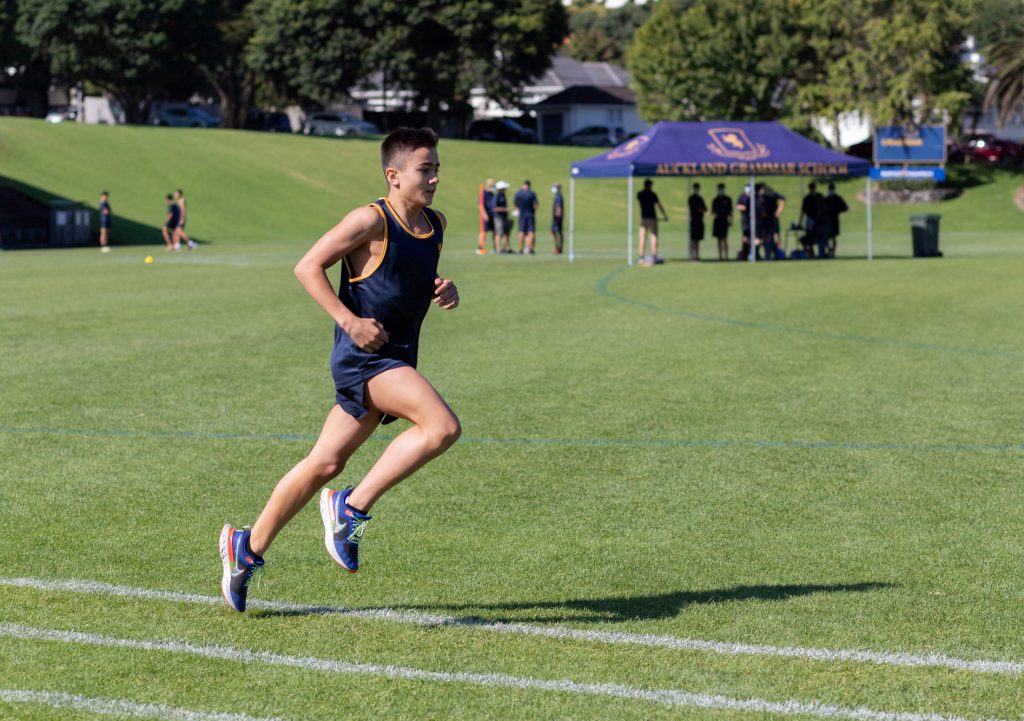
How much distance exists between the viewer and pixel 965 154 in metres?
69.4

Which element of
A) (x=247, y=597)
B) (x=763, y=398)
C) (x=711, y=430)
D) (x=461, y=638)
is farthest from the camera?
(x=763, y=398)

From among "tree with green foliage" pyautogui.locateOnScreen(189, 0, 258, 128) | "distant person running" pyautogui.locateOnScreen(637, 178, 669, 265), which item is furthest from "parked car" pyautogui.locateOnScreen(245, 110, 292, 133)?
"distant person running" pyautogui.locateOnScreen(637, 178, 669, 265)

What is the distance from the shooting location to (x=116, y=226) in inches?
1794

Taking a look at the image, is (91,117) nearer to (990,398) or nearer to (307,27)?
(307,27)

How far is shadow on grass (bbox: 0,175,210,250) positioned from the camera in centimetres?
4359

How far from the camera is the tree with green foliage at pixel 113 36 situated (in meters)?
71.4

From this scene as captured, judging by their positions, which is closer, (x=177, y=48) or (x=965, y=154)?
(x=965, y=154)

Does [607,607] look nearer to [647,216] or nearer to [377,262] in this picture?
[377,262]

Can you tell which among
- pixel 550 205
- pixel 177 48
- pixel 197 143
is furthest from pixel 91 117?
pixel 550 205

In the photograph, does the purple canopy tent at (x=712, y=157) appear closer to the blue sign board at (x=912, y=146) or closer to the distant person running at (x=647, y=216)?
the distant person running at (x=647, y=216)

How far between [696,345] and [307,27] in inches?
2476

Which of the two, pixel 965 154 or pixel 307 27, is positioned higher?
pixel 307 27

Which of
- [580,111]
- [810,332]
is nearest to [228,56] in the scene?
[580,111]

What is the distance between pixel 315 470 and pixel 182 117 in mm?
78183
